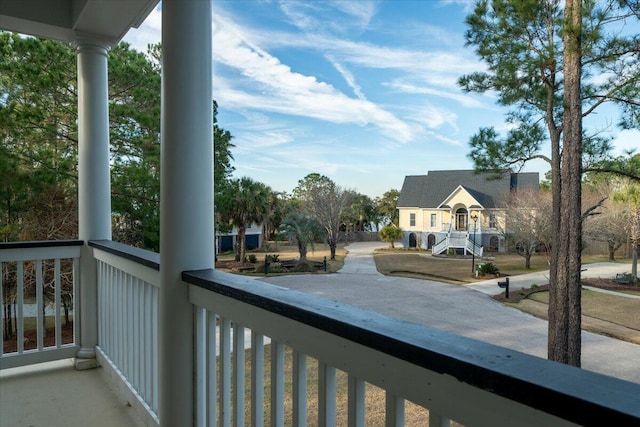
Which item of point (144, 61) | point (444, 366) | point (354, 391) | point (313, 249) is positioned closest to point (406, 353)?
point (444, 366)

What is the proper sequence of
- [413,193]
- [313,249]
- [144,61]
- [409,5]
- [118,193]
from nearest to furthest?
[409,5], [413,193], [313,249], [118,193], [144,61]

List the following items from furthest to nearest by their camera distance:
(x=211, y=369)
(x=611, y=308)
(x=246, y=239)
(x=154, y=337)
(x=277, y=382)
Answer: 1. (x=246, y=239)
2. (x=154, y=337)
3. (x=611, y=308)
4. (x=211, y=369)
5. (x=277, y=382)

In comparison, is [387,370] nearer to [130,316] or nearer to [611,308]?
[611,308]

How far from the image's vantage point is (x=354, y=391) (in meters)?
0.78

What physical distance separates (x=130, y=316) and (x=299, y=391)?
148cm

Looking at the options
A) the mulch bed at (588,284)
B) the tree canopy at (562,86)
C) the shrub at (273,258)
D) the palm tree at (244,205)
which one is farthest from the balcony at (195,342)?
the tree canopy at (562,86)

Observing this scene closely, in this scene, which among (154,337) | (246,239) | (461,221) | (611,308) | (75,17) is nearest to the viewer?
(611,308)

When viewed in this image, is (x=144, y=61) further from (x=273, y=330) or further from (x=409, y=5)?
(x=273, y=330)

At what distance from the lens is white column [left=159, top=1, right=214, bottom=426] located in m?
1.38

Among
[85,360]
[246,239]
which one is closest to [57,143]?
[85,360]

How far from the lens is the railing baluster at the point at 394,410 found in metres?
0.70

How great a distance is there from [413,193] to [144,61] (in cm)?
585

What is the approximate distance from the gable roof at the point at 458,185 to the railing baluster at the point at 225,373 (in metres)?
1.03

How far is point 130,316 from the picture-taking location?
6.78 feet
